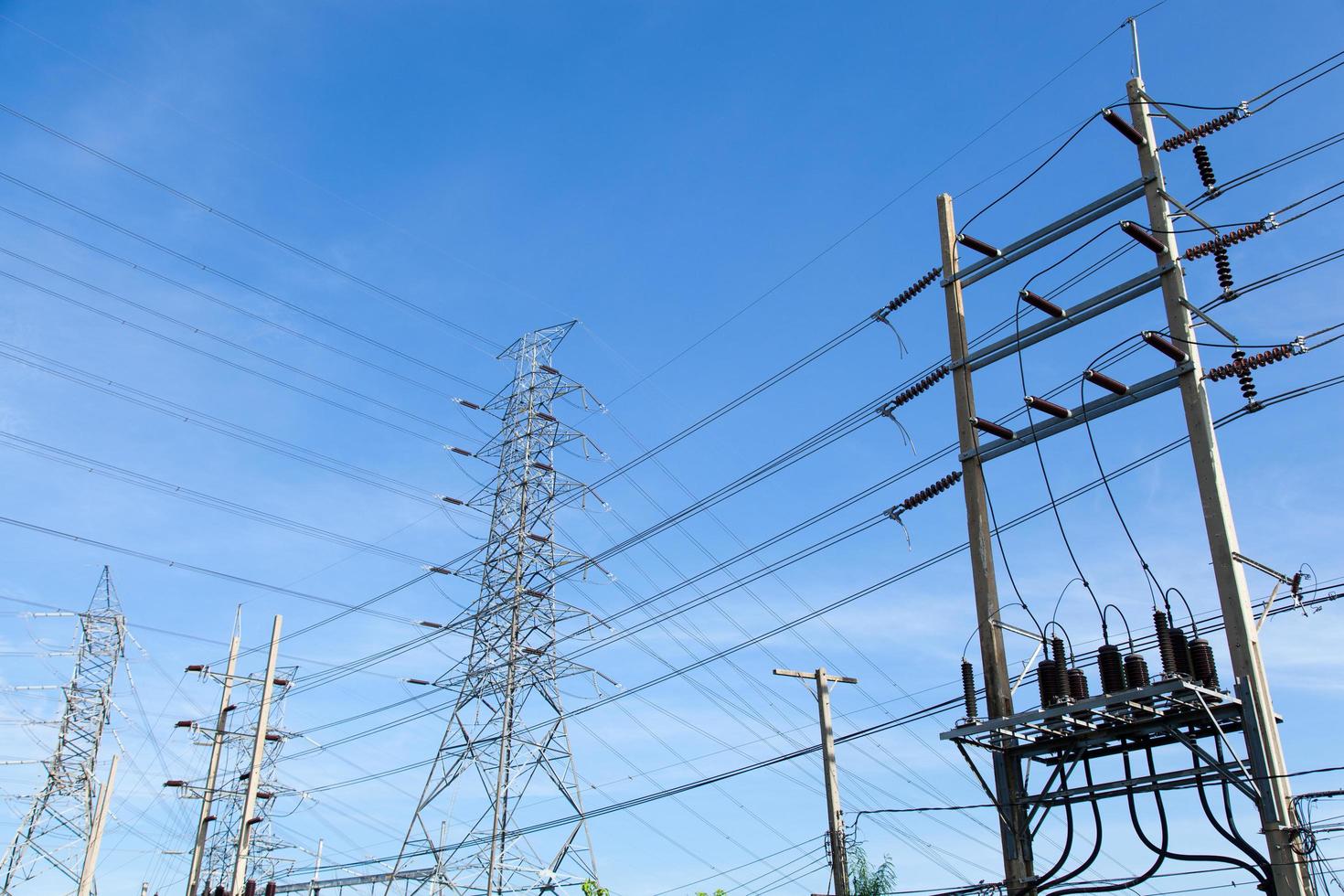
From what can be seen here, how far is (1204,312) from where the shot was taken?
46.2 feet

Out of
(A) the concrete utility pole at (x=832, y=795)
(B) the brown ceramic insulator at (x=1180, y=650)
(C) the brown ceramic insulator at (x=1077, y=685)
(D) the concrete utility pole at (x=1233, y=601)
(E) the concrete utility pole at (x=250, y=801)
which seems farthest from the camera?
(E) the concrete utility pole at (x=250, y=801)

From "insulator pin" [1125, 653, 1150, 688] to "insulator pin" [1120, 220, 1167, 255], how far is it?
18.2 feet

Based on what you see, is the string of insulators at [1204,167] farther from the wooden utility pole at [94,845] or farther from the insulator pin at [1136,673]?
the wooden utility pole at [94,845]

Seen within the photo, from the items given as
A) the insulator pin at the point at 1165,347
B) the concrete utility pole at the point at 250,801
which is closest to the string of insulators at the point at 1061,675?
the insulator pin at the point at 1165,347

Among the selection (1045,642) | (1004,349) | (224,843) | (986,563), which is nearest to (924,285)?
(1004,349)

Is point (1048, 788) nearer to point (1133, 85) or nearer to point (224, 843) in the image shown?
point (1133, 85)

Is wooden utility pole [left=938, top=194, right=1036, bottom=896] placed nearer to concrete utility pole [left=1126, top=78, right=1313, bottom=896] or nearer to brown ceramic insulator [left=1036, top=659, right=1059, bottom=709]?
brown ceramic insulator [left=1036, top=659, right=1059, bottom=709]

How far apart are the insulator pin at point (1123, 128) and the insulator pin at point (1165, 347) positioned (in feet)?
11.1

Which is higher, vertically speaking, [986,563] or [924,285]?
[924,285]

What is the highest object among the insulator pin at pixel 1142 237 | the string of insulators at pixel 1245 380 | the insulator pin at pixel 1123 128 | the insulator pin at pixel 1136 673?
the insulator pin at pixel 1123 128

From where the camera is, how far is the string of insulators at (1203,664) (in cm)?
1225

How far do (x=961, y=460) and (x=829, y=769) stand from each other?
978 cm

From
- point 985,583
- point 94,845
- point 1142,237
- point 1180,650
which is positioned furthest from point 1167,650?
point 94,845

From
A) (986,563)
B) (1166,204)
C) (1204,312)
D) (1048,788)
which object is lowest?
(1048,788)
